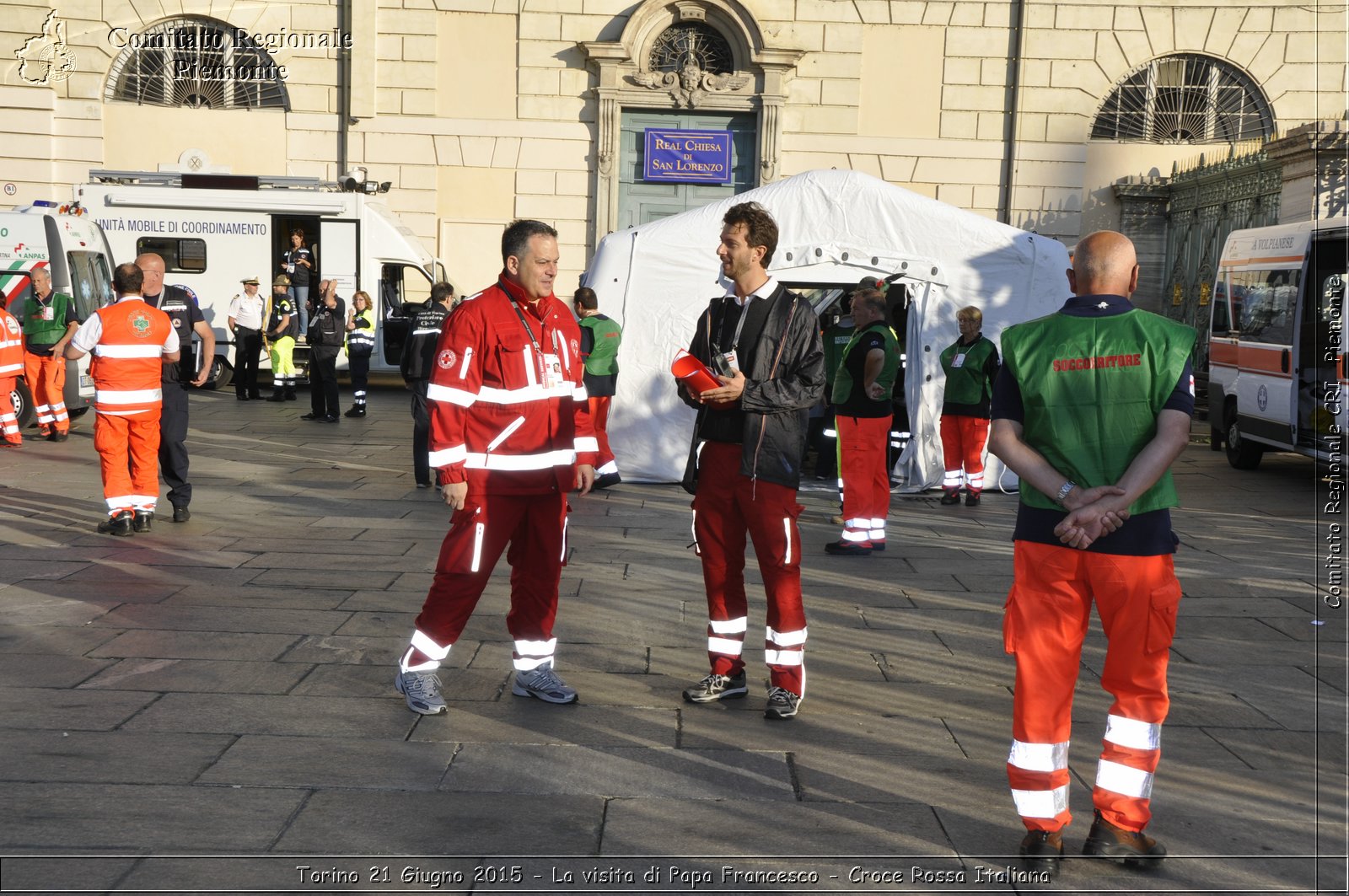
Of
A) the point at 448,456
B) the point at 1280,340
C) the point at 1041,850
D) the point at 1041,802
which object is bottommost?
the point at 1041,850

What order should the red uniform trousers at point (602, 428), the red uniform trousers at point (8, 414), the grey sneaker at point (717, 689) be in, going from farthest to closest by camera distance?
the red uniform trousers at point (8, 414) → the red uniform trousers at point (602, 428) → the grey sneaker at point (717, 689)

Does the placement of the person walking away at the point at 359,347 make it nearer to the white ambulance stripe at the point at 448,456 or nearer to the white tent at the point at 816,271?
the white tent at the point at 816,271

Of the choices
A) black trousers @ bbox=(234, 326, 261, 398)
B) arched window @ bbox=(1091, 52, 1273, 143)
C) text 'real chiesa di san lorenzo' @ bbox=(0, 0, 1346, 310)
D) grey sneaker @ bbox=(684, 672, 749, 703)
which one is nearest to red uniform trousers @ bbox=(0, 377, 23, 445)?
black trousers @ bbox=(234, 326, 261, 398)

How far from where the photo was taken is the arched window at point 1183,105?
23156mm

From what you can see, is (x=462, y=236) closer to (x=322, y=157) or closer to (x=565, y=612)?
(x=322, y=157)

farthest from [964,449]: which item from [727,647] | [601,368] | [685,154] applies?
[685,154]

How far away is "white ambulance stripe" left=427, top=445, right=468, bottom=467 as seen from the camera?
4.97 m

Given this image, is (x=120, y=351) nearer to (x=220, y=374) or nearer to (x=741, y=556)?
(x=741, y=556)

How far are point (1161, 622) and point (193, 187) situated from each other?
18786 mm

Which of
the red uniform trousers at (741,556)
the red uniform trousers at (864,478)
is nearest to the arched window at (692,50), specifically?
the red uniform trousers at (864,478)

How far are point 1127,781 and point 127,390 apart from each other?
274 inches

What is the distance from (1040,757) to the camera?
3.85 m

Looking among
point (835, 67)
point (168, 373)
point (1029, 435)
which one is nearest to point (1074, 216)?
point (835, 67)

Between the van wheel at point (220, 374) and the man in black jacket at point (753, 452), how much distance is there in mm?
15714
